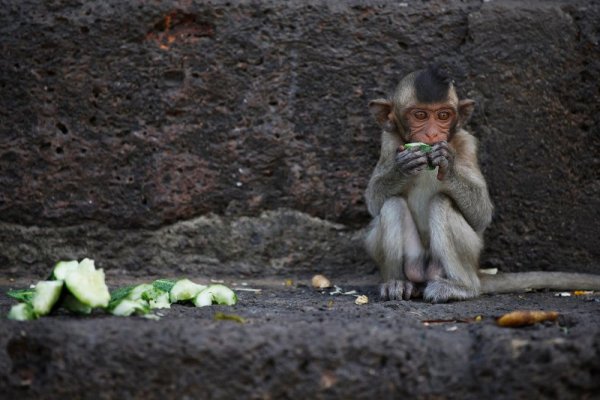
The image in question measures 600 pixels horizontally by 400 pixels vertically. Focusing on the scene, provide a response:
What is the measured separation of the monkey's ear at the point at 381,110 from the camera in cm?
555

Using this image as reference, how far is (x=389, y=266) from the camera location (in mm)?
5566

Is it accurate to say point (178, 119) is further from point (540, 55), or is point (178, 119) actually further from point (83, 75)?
point (540, 55)

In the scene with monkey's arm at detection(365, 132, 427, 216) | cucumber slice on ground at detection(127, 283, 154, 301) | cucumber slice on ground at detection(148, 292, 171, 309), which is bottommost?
cucumber slice on ground at detection(148, 292, 171, 309)

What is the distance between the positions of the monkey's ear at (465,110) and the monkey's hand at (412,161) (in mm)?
469

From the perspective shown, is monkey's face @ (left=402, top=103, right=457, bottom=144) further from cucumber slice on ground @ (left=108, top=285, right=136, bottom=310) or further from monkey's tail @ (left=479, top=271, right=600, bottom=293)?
cucumber slice on ground @ (left=108, top=285, right=136, bottom=310)

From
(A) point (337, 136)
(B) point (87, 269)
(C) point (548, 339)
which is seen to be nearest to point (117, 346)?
(B) point (87, 269)

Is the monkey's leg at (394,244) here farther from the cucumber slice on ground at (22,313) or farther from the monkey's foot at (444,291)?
the cucumber slice on ground at (22,313)

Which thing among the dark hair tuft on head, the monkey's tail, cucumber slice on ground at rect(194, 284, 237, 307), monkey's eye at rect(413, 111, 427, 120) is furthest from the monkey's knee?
cucumber slice on ground at rect(194, 284, 237, 307)

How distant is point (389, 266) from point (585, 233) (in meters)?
1.35

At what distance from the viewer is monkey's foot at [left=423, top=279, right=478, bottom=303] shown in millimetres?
5289

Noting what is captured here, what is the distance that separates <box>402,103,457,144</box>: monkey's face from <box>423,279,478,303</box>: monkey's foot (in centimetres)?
84

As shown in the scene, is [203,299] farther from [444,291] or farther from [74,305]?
[444,291]

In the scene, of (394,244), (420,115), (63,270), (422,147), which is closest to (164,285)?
(63,270)

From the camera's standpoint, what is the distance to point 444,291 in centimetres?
531
